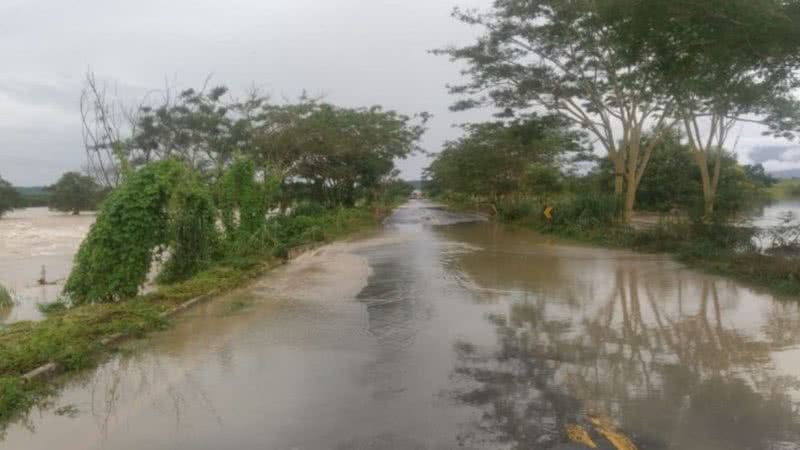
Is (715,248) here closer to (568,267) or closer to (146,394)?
(568,267)

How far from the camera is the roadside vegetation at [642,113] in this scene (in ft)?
39.3

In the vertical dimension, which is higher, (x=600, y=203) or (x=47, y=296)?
(x=600, y=203)

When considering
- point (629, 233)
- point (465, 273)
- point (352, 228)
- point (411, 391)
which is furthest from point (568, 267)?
point (352, 228)

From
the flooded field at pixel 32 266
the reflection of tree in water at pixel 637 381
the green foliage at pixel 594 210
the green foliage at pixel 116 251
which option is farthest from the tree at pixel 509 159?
the reflection of tree in water at pixel 637 381

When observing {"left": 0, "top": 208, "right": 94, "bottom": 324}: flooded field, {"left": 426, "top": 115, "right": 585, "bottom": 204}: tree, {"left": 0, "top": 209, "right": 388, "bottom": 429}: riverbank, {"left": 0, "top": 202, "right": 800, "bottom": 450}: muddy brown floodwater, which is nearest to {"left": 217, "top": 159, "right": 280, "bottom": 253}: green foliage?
{"left": 0, "top": 209, "right": 388, "bottom": 429}: riverbank

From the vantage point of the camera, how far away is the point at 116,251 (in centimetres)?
1308

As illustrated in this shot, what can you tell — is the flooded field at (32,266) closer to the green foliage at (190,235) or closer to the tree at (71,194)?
the green foliage at (190,235)

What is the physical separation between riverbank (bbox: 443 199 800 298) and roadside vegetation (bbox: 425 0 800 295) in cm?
4

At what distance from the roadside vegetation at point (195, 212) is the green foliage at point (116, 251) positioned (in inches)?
0.8

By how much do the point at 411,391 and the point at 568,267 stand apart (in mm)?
11405

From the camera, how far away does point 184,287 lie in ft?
42.5

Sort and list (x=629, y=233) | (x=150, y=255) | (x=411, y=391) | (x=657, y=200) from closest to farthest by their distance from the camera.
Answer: (x=411, y=391), (x=150, y=255), (x=629, y=233), (x=657, y=200)

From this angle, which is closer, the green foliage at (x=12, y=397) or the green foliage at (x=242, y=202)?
the green foliage at (x=12, y=397)

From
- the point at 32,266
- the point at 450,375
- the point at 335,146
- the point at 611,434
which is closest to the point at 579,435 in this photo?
the point at 611,434
